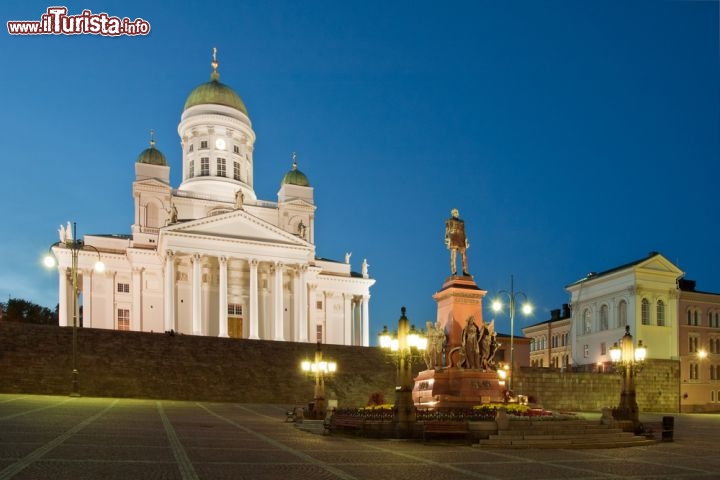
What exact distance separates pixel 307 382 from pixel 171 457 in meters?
34.6

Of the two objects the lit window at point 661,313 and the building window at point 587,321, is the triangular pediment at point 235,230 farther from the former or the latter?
the lit window at point 661,313

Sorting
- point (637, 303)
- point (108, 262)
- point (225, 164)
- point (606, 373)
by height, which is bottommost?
point (606, 373)

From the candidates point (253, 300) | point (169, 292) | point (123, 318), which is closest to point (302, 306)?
point (253, 300)

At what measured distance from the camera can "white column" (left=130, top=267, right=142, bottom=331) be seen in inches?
2697

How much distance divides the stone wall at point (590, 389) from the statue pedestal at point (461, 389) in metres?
31.6

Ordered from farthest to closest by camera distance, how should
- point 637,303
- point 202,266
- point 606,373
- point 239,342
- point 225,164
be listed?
1. point 225,164
2. point 637,303
3. point 202,266
4. point 606,373
5. point 239,342

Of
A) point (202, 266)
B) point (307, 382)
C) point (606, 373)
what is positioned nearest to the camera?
point (307, 382)

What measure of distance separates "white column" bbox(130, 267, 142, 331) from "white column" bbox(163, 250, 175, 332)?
559cm

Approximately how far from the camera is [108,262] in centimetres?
7012

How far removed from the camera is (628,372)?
26516 millimetres

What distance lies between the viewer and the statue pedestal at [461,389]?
915 inches

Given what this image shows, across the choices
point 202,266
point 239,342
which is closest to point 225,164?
point 202,266

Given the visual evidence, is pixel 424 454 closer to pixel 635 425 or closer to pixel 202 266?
pixel 635 425

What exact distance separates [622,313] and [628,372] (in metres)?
52.3
